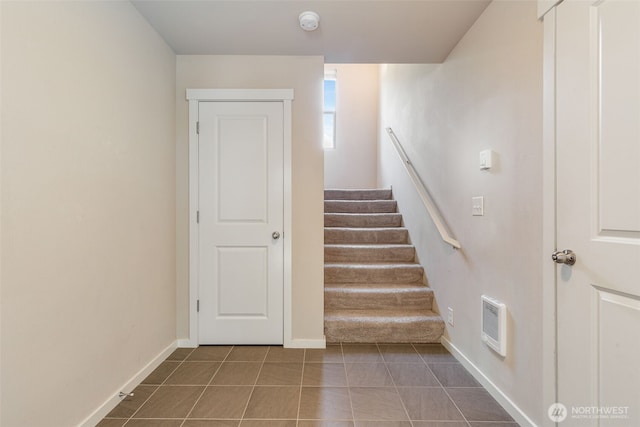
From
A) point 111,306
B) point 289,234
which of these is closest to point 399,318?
point 289,234

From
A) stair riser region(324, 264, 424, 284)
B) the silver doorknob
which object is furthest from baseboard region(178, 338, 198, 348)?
the silver doorknob

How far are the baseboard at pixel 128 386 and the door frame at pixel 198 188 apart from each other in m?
0.21

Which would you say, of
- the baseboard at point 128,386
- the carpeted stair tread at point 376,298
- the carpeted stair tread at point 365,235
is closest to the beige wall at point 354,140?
the carpeted stair tread at point 365,235

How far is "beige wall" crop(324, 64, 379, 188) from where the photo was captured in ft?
17.1

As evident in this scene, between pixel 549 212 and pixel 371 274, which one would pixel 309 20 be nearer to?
pixel 549 212

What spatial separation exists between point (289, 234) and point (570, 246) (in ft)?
5.71

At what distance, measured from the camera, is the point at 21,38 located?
118 cm

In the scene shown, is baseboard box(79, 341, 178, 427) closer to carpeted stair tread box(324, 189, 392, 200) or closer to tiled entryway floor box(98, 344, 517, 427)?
tiled entryway floor box(98, 344, 517, 427)

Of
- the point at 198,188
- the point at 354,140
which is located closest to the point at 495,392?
the point at 198,188

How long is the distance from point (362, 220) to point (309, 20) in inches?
93.5

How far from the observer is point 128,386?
5.92 feet

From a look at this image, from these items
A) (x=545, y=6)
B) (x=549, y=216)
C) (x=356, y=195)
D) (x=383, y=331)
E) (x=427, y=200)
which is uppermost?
(x=545, y=6)

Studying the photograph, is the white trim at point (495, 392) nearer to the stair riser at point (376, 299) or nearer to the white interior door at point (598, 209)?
the white interior door at point (598, 209)

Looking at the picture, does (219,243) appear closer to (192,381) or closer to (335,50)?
(192,381)
